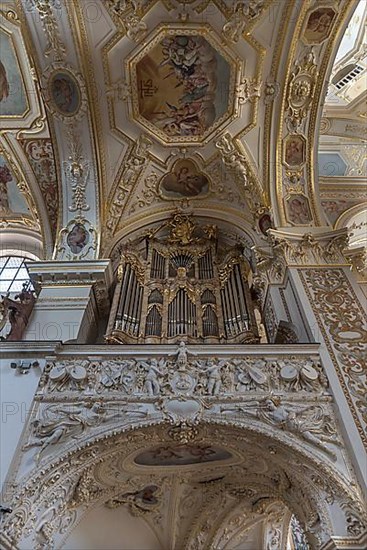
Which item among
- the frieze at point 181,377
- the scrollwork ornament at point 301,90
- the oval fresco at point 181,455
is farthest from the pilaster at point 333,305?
the scrollwork ornament at point 301,90

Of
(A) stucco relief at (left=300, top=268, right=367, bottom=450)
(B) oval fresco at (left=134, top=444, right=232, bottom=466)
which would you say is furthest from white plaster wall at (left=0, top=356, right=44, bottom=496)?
(A) stucco relief at (left=300, top=268, right=367, bottom=450)

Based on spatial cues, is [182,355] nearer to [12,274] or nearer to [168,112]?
[168,112]

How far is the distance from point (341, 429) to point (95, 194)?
7701 millimetres

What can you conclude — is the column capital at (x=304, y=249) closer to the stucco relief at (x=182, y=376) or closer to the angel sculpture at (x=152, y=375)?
the stucco relief at (x=182, y=376)

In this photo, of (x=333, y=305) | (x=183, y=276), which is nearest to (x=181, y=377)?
(x=333, y=305)

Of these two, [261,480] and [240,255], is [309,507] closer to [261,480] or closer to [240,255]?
[261,480]

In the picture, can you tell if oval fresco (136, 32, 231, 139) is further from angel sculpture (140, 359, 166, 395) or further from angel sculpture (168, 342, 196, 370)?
angel sculpture (140, 359, 166, 395)

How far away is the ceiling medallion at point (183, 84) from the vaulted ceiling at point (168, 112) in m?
0.03

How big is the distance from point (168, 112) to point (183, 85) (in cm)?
74

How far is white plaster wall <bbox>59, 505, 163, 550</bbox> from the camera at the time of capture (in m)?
7.50

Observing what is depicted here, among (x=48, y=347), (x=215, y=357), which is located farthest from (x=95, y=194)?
(x=215, y=357)

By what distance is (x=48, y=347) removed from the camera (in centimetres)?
688

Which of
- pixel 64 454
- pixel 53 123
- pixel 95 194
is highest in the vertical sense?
pixel 53 123

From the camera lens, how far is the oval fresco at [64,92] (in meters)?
9.64
